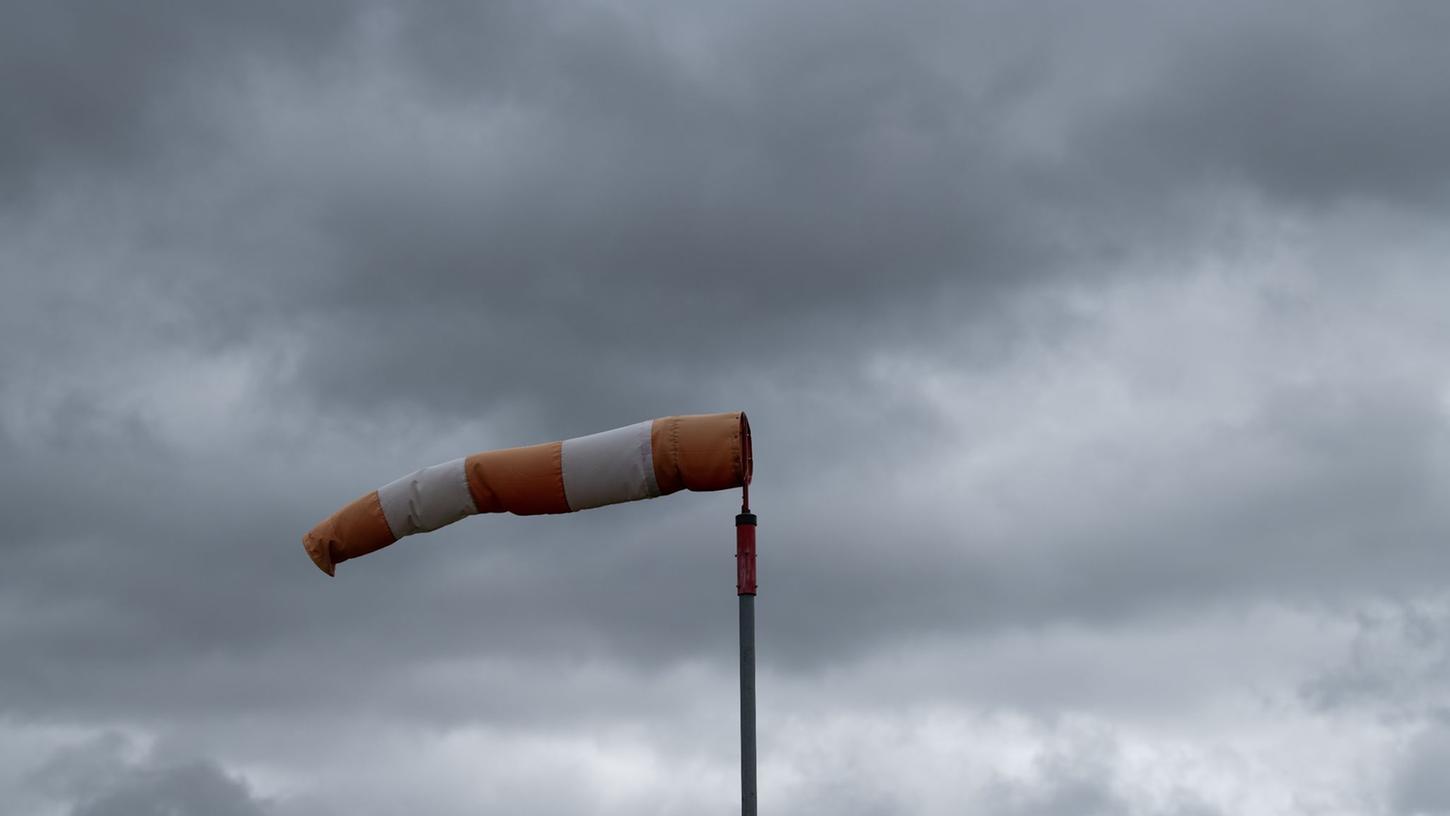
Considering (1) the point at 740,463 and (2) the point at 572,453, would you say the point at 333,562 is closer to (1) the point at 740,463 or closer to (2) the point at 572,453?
(2) the point at 572,453

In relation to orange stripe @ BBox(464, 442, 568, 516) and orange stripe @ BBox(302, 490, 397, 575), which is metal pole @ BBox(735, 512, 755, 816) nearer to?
orange stripe @ BBox(464, 442, 568, 516)

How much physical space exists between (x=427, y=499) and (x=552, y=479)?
2.36 meters

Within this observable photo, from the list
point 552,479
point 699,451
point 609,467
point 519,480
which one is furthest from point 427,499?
point 699,451

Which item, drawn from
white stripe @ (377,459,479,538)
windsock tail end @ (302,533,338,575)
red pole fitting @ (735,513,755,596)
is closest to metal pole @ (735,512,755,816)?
red pole fitting @ (735,513,755,596)

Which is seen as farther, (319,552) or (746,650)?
(319,552)

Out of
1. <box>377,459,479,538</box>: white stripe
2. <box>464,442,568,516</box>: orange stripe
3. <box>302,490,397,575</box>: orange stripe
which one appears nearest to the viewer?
<box>464,442,568,516</box>: orange stripe

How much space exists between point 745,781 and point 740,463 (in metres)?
4.69

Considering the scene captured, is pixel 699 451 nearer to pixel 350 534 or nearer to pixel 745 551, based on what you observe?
pixel 745 551

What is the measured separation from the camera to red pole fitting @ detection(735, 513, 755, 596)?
90.0 feet

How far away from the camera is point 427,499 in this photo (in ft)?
98.4

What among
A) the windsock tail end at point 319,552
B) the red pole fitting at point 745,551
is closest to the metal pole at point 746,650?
the red pole fitting at point 745,551

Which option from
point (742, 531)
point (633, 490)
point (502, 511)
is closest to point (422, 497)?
point (502, 511)

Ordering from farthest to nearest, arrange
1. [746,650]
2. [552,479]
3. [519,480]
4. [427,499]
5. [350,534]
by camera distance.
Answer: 1. [350,534]
2. [427,499]
3. [519,480]
4. [552,479]
5. [746,650]

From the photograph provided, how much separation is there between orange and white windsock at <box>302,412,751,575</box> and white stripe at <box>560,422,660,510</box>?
0.6 inches
